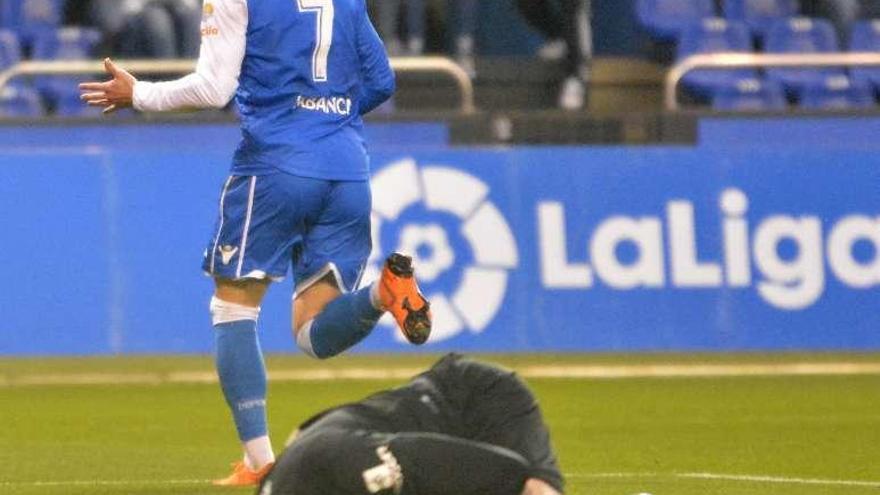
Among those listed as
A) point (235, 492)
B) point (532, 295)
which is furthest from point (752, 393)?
point (235, 492)

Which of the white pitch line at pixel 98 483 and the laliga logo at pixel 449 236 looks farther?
the laliga logo at pixel 449 236

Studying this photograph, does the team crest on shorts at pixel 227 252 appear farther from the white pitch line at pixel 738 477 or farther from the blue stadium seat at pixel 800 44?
the blue stadium seat at pixel 800 44

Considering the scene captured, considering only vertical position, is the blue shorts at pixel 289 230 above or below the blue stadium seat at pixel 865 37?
above

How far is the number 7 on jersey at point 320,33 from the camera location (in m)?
8.39

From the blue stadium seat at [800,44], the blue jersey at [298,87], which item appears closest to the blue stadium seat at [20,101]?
the blue stadium seat at [800,44]

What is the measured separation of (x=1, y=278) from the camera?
1359cm

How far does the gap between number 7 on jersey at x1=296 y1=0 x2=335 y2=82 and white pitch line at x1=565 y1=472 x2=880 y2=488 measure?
183cm

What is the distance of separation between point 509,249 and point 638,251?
78 cm

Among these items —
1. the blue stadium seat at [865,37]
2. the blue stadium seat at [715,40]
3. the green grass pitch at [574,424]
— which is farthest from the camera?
the blue stadium seat at [865,37]

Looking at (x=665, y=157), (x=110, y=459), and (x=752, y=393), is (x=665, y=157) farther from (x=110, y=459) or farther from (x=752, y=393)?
(x=110, y=459)

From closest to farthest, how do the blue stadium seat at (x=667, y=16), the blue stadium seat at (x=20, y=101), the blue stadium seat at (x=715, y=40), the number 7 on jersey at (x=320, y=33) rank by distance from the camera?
the number 7 on jersey at (x=320, y=33), the blue stadium seat at (x=20, y=101), the blue stadium seat at (x=715, y=40), the blue stadium seat at (x=667, y=16)

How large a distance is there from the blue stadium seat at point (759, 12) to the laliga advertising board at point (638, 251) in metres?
3.57

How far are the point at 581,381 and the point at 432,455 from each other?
6776 millimetres

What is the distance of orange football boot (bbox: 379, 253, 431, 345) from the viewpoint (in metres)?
7.53
